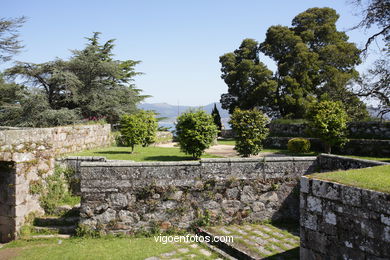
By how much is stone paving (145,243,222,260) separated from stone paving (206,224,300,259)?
1.78ft

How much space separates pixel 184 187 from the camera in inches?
309

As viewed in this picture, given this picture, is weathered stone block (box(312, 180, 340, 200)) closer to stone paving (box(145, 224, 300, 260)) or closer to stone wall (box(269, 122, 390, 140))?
stone paving (box(145, 224, 300, 260))

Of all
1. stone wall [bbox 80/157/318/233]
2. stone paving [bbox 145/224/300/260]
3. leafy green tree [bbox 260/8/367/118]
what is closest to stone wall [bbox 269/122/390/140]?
Result: leafy green tree [bbox 260/8/367/118]

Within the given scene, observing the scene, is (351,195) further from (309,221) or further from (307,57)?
(307,57)

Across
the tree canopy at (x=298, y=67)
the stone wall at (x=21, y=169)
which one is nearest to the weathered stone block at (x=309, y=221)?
the stone wall at (x=21, y=169)

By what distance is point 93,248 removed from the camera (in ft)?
23.3

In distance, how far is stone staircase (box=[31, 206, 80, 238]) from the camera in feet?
26.7

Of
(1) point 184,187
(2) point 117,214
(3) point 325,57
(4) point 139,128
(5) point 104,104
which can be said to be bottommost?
(2) point 117,214

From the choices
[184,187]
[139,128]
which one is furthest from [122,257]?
[139,128]

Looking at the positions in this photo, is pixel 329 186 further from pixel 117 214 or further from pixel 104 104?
pixel 104 104

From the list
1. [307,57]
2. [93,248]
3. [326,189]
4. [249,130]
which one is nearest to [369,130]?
[249,130]

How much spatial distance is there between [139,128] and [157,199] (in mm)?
6505

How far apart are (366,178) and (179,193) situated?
179 inches

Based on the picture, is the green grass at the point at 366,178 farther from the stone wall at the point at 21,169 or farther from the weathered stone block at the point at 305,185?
the stone wall at the point at 21,169
